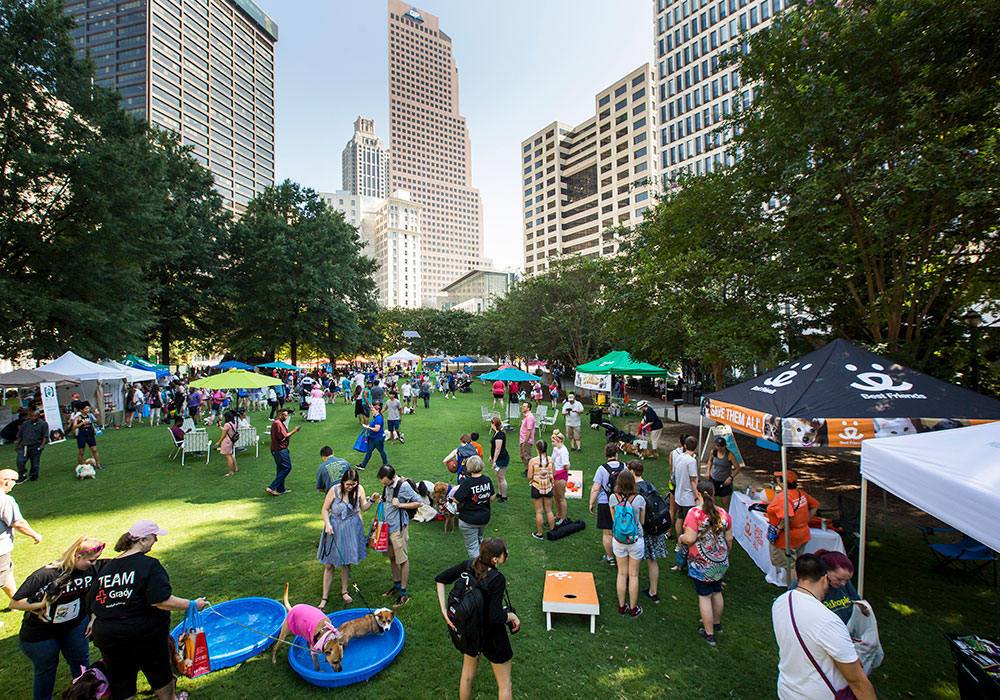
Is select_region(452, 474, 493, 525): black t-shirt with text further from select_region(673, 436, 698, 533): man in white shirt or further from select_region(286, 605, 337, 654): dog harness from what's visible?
select_region(673, 436, 698, 533): man in white shirt

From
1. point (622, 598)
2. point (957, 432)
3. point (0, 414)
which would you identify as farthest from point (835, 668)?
point (0, 414)

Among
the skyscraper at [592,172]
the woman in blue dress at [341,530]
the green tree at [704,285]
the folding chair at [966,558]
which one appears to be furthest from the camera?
the skyscraper at [592,172]

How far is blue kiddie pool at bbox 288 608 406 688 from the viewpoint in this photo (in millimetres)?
3883

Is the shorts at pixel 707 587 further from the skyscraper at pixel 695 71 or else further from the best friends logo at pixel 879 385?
the skyscraper at pixel 695 71

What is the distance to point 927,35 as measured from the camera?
24.3ft

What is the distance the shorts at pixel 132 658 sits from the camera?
3172mm

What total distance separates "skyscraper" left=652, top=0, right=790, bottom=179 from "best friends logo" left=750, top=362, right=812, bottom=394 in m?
51.6

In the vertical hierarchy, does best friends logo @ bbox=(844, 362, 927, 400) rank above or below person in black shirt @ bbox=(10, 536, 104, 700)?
above

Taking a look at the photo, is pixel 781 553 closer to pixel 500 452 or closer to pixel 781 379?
pixel 781 379

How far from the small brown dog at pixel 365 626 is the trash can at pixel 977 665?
4.96 meters

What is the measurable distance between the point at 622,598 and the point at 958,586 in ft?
15.5

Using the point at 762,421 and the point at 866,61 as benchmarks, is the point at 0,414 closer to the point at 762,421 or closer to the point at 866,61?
the point at 762,421

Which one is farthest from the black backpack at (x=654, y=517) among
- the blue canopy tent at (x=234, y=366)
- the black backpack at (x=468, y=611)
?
the blue canopy tent at (x=234, y=366)

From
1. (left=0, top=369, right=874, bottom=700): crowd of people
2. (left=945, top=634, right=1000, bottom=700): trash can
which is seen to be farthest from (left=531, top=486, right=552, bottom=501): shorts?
(left=945, top=634, right=1000, bottom=700): trash can
